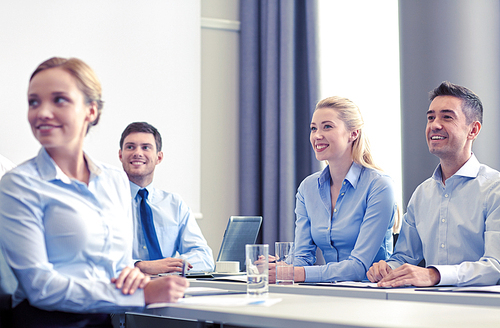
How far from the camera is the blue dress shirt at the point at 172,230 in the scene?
8.73 feet

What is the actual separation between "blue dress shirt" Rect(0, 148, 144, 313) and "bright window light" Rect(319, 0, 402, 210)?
2.44 metres

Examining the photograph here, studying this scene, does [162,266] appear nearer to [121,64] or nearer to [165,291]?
[165,291]

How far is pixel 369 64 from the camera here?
3.94m

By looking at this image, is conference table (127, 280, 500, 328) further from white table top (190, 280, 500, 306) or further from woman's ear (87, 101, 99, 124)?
woman's ear (87, 101, 99, 124)

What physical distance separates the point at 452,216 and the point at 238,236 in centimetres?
94

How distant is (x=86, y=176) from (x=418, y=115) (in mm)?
2303

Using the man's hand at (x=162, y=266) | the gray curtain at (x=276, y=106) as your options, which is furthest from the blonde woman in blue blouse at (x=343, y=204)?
the gray curtain at (x=276, y=106)

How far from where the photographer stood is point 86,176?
1507 mm

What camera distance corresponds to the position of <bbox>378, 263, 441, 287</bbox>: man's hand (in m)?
1.82

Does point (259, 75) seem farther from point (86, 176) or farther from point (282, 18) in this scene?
point (86, 176)

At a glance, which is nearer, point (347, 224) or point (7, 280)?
point (7, 280)

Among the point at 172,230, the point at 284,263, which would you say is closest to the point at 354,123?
the point at 284,263

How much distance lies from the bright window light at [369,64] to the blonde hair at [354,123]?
1.01 meters

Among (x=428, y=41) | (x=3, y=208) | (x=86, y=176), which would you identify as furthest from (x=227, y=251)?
(x=428, y=41)
